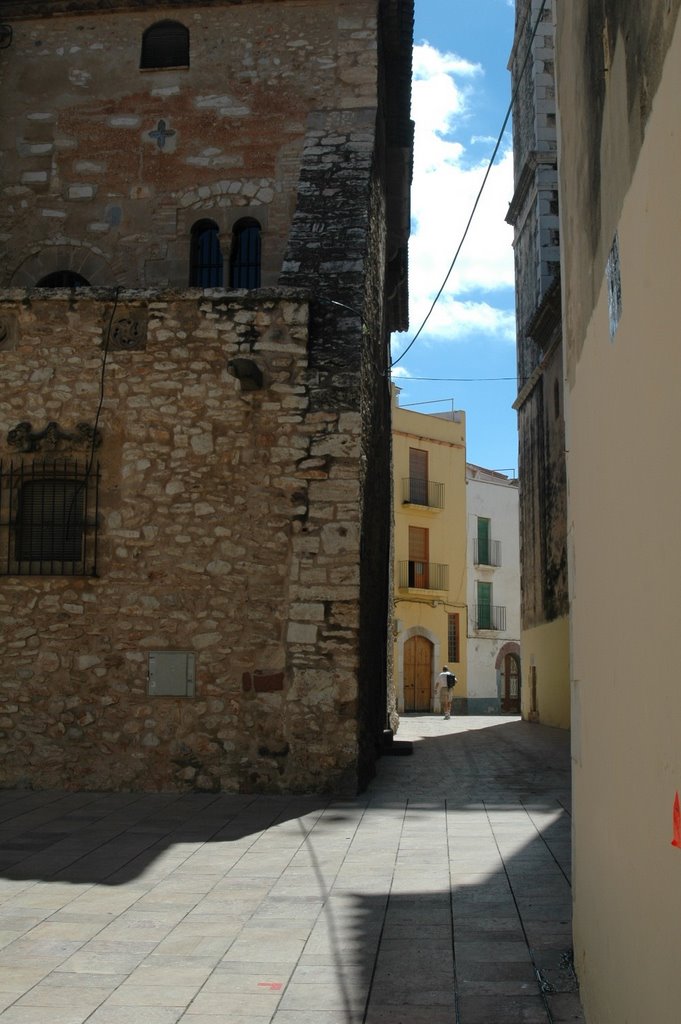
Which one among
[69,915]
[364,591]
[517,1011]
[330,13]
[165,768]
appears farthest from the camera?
[330,13]

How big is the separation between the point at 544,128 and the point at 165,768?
16078 mm

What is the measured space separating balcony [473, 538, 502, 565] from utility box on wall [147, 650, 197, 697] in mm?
28143

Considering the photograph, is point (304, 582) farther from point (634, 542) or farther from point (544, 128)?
point (544, 128)

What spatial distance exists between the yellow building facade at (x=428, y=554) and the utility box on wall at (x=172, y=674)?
23.2 meters

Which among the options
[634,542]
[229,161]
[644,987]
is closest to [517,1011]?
[644,987]

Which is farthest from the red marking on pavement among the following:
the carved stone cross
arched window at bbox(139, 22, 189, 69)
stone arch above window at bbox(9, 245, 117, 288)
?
arched window at bbox(139, 22, 189, 69)

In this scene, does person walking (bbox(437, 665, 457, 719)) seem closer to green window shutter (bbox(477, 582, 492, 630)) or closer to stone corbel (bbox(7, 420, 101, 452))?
green window shutter (bbox(477, 582, 492, 630))

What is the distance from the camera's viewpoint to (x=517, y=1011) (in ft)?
11.9

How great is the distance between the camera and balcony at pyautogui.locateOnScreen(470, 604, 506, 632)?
35.5 metres

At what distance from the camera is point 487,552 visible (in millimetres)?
36781

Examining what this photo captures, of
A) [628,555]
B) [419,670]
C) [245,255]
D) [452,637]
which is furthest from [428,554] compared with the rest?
[628,555]

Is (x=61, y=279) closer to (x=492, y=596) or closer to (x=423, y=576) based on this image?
(x=423, y=576)

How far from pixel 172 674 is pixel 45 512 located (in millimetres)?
1874

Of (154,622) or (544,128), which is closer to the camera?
(154,622)
